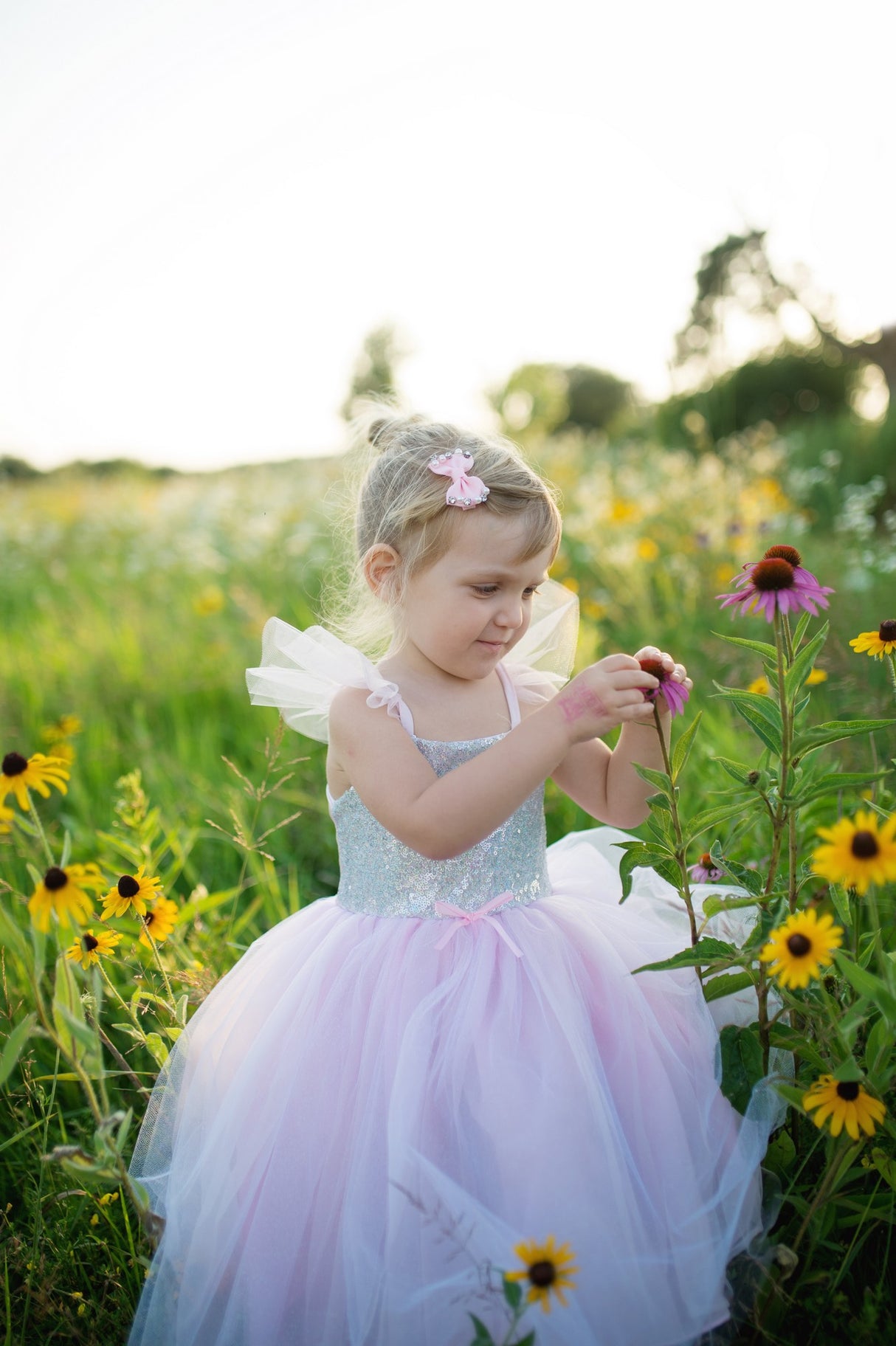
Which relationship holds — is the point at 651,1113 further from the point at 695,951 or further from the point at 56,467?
the point at 56,467

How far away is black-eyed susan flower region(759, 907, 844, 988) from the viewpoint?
1100mm

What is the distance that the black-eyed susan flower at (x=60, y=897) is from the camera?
116cm

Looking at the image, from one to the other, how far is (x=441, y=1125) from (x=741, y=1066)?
46cm

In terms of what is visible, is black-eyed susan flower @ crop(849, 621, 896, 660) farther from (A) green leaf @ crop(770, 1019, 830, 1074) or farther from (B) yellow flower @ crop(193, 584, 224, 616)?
(B) yellow flower @ crop(193, 584, 224, 616)

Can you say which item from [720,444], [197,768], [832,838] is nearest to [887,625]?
[832,838]

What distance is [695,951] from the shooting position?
1.32 m

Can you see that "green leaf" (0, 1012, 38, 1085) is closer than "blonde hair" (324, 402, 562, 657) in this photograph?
Yes

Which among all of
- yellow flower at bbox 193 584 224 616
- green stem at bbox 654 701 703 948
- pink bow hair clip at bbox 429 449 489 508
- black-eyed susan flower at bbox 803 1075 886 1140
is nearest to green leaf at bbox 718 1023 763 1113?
green stem at bbox 654 701 703 948

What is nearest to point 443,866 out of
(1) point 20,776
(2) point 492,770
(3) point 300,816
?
(2) point 492,770

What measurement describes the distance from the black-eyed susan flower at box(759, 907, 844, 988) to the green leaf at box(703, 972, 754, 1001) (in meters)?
0.25

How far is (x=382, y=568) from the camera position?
5.88 ft

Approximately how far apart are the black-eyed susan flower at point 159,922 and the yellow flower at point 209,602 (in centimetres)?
307

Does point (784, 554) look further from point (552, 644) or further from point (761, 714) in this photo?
point (552, 644)

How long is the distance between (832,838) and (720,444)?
6.22m
